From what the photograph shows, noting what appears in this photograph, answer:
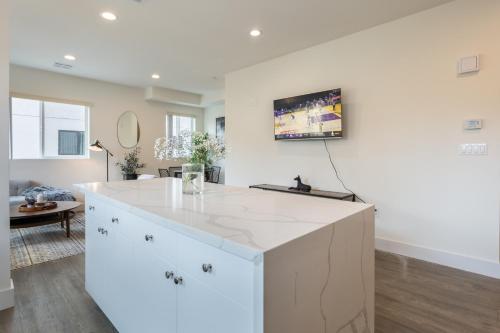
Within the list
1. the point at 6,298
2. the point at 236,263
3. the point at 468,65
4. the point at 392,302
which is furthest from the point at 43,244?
the point at 468,65

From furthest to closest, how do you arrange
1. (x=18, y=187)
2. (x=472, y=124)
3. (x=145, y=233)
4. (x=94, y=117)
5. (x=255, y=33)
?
(x=94, y=117) → (x=18, y=187) → (x=255, y=33) → (x=472, y=124) → (x=145, y=233)

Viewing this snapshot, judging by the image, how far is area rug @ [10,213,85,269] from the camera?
302 cm

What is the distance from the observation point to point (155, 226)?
135 cm

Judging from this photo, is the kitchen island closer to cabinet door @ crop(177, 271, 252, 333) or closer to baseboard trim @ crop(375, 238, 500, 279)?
cabinet door @ crop(177, 271, 252, 333)

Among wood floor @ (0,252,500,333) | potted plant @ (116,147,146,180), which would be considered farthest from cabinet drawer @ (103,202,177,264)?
potted plant @ (116,147,146,180)

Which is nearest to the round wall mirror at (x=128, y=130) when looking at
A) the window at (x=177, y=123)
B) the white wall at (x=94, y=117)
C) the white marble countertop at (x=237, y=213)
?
the white wall at (x=94, y=117)

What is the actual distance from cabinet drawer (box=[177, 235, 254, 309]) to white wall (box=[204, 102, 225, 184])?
6068mm

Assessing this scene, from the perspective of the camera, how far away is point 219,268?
3.15 feet

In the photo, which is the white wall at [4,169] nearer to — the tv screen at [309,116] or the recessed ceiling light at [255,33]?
the recessed ceiling light at [255,33]

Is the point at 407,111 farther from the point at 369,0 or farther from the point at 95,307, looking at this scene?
the point at 95,307

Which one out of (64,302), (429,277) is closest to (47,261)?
(64,302)

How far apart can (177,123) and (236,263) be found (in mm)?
6927

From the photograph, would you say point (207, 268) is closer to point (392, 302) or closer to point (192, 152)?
point (192, 152)

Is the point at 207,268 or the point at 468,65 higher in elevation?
the point at 468,65
